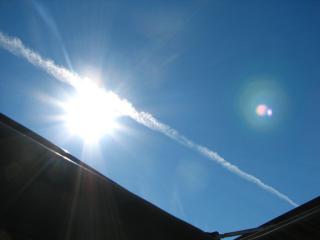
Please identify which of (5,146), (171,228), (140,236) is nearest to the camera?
(5,146)

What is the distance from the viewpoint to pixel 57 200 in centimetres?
174

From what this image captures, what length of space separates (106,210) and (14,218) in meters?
0.70

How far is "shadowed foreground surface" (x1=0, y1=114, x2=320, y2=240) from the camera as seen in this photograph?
1.55m

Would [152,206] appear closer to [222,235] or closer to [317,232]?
[222,235]

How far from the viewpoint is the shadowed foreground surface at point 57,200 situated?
1.55 m

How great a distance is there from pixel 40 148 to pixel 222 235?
2.71 m

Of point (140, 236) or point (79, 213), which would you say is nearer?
point (79, 213)

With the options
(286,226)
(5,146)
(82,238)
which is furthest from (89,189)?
(286,226)

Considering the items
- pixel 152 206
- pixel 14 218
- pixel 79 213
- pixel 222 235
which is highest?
pixel 222 235

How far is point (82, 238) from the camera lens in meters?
1.82

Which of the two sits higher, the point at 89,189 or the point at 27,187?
the point at 89,189

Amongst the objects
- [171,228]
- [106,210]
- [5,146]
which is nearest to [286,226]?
[171,228]

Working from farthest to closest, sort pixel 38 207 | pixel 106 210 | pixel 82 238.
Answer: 1. pixel 106 210
2. pixel 82 238
3. pixel 38 207

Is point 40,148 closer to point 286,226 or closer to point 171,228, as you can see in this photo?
point 171,228
